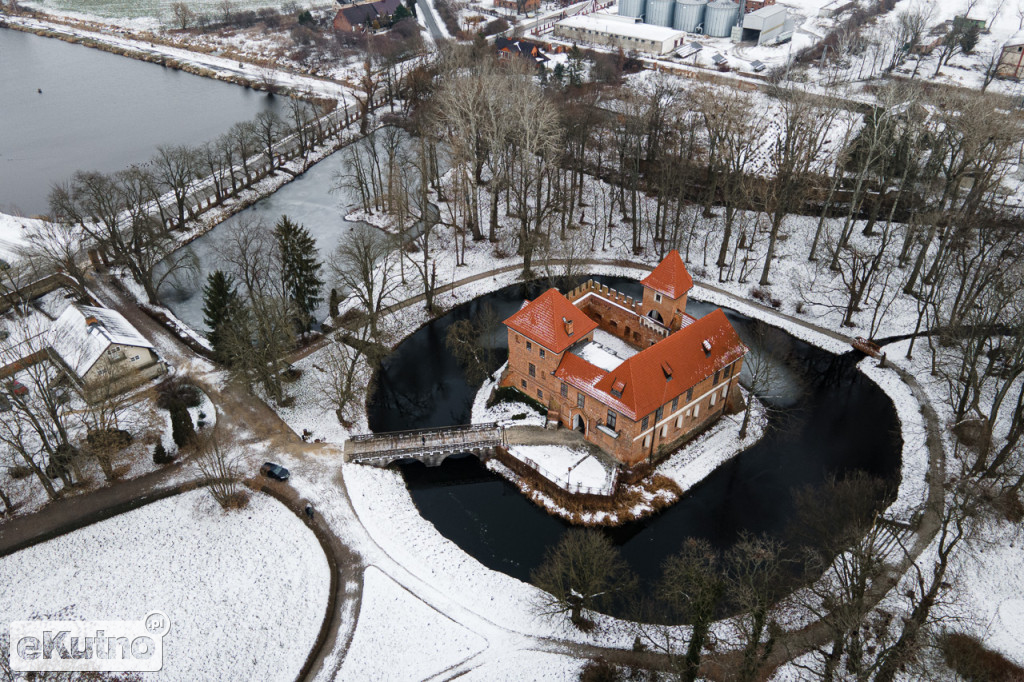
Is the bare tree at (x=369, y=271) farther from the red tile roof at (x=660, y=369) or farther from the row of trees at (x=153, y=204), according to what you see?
the red tile roof at (x=660, y=369)

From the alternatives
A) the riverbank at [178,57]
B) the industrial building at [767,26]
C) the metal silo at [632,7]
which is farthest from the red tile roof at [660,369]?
the metal silo at [632,7]

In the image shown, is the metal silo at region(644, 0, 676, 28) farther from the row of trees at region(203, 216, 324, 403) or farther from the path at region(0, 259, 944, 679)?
the path at region(0, 259, 944, 679)

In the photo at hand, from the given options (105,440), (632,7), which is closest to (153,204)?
(105,440)

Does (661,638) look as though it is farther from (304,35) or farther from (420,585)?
(304,35)

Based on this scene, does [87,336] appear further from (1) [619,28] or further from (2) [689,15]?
(2) [689,15]

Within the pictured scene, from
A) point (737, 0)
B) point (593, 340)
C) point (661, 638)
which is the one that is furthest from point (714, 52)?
point (661, 638)

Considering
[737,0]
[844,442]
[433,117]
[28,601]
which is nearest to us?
[28,601]
